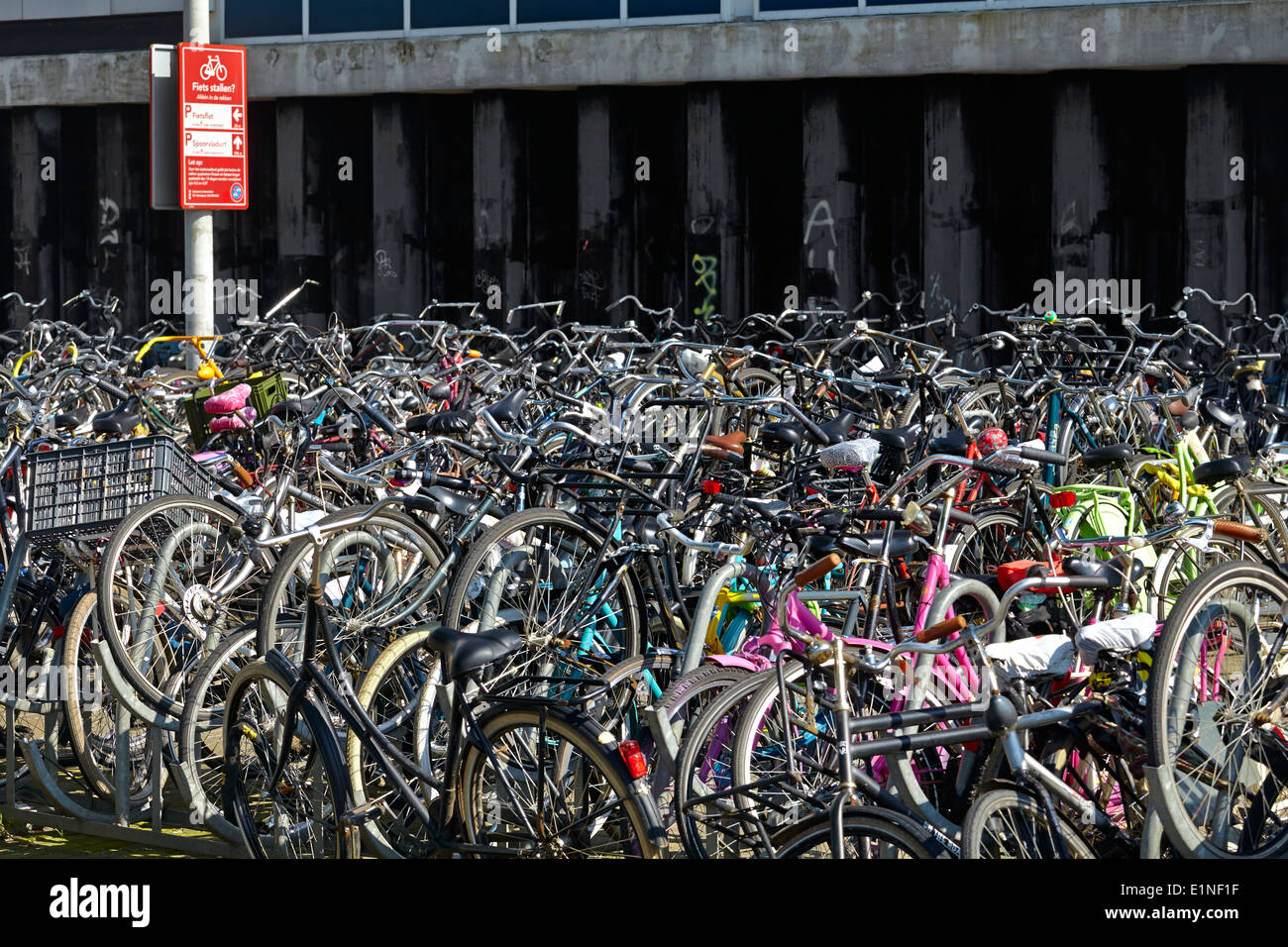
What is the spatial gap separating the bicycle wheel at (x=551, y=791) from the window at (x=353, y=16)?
16388 mm

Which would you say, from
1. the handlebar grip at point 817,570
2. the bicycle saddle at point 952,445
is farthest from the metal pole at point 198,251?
the handlebar grip at point 817,570

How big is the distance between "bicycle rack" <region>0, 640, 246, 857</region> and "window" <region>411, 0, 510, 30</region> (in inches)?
562

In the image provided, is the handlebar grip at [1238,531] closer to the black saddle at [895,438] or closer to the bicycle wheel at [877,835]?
the black saddle at [895,438]

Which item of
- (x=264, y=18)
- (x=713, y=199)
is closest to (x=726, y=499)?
(x=713, y=199)

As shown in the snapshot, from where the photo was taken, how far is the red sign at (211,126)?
12.7m

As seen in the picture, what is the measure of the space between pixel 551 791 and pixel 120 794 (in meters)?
2.00

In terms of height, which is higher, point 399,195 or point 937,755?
point 399,195

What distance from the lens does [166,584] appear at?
5.06 m

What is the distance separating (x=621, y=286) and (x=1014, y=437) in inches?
406

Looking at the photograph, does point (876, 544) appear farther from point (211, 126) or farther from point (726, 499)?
point (211, 126)

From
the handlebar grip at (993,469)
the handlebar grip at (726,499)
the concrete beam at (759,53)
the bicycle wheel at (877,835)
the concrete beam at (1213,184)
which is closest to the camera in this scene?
the bicycle wheel at (877,835)

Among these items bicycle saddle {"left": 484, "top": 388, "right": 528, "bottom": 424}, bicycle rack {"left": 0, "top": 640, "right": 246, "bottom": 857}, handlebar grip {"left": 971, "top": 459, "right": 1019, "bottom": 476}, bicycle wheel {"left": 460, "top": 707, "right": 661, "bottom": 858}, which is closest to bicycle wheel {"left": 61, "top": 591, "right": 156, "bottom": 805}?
bicycle rack {"left": 0, "top": 640, "right": 246, "bottom": 857}

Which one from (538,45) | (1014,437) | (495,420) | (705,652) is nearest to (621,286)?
(538,45)

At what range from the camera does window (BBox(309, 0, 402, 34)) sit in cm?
1895
